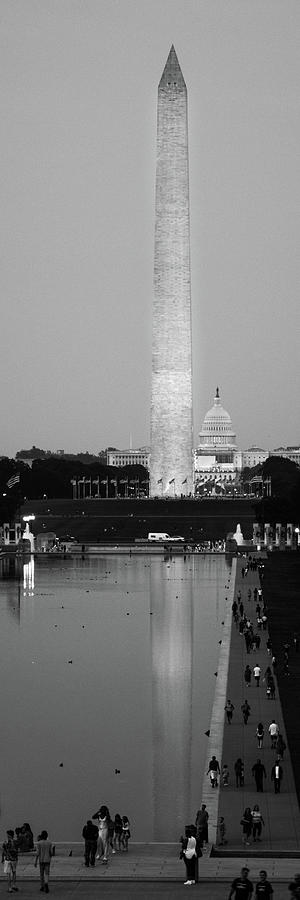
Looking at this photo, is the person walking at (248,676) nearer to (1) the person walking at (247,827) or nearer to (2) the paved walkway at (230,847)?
(2) the paved walkway at (230,847)

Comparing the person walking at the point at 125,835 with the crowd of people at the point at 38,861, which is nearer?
the crowd of people at the point at 38,861

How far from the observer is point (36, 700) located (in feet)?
90.1

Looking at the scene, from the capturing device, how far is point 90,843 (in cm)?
1692

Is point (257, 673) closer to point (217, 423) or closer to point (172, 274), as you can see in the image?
point (172, 274)

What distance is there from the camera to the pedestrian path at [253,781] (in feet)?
58.1

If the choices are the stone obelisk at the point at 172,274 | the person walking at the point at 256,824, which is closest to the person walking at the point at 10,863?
the person walking at the point at 256,824

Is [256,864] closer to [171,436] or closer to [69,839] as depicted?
[69,839]

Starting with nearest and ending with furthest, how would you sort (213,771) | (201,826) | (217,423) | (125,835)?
(125,835) < (201,826) < (213,771) < (217,423)

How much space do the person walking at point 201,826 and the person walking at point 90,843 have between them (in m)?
1.00

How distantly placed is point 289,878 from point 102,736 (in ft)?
27.9

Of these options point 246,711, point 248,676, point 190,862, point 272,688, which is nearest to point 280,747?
point 246,711

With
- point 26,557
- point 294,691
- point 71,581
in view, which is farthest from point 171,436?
point 294,691

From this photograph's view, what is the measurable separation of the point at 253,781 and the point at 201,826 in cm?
311

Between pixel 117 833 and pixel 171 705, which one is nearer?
pixel 117 833
